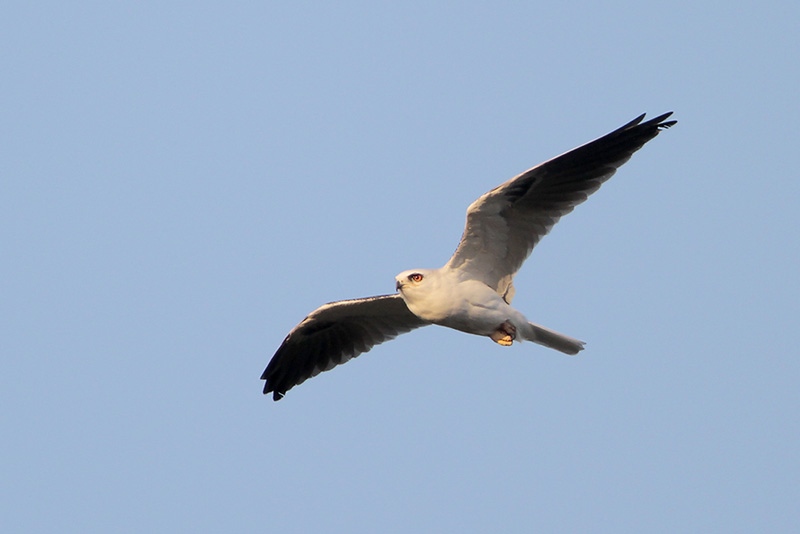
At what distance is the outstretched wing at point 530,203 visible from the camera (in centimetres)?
1095

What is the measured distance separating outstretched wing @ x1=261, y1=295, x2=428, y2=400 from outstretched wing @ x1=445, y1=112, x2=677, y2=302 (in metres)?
1.68

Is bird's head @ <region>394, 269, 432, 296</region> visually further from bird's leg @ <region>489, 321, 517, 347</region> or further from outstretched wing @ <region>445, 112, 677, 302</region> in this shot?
bird's leg @ <region>489, 321, 517, 347</region>

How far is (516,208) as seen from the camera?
11234mm

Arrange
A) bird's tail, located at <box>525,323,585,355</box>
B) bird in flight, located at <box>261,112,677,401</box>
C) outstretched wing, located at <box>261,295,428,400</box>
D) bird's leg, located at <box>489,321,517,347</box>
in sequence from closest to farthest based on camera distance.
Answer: bird in flight, located at <box>261,112,677,401</box> → bird's leg, located at <box>489,321,517,347</box> → bird's tail, located at <box>525,323,585,355</box> → outstretched wing, located at <box>261,295,428,400</box>

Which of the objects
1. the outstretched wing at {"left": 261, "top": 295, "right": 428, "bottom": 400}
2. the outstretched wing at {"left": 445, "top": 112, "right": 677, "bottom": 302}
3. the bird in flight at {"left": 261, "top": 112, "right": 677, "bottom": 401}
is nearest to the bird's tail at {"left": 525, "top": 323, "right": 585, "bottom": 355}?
the bird in flight at {"left": 261, "top": 112, "right": 677, "bottom": 401}

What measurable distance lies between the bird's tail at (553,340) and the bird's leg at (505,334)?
0.25 meters

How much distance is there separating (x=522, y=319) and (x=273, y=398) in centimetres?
408

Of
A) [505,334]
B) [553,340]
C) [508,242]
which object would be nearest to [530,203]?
[508,242]

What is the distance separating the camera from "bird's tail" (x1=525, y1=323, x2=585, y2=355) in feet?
37.3

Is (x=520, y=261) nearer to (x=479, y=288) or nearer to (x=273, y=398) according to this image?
(x=479, y=288)

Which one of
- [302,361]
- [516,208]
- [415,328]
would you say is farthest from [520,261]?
[302,361]

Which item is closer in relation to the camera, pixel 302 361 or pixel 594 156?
pixel 594 156

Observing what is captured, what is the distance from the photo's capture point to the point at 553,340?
454 inches

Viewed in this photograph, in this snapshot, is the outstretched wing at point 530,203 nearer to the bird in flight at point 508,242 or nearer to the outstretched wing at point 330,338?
the bird in flight at point 508,242
